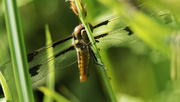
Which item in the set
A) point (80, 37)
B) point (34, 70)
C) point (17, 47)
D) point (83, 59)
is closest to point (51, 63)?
point (34, 70)

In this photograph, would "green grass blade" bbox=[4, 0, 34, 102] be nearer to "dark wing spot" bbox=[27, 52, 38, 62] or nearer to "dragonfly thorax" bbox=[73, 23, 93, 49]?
"dragonfly thorax" bbox=[73, 23, 93, 49]

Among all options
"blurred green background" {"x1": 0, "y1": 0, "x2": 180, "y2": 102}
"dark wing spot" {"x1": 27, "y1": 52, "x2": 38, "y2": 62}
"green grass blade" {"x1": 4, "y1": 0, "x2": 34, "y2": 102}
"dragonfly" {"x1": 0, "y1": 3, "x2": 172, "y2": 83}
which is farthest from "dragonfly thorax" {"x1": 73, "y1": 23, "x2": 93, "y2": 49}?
"green grass blade" {"x1": 4, "y1": 0, "x2": 34, "y2": 102}

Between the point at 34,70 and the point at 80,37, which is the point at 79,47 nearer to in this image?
the point at 80,37

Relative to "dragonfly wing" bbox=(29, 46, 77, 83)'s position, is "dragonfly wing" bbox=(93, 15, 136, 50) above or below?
above

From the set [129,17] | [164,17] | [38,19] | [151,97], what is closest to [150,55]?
[151,97]

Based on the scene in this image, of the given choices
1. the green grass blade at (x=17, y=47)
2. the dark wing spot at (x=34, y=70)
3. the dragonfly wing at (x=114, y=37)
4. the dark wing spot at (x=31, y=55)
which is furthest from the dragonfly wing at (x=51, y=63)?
the green grass blade at (x=17, y=47)

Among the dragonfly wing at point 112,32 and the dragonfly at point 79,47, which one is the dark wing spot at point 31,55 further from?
the dragonfly wing at point 112,32

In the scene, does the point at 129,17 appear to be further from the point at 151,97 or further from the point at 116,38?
the point at 151,97

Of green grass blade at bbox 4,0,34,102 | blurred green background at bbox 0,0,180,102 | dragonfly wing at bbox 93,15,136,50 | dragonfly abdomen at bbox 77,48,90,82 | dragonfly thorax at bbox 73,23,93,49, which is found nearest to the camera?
green grass blade at bbox 4,0,34,102
